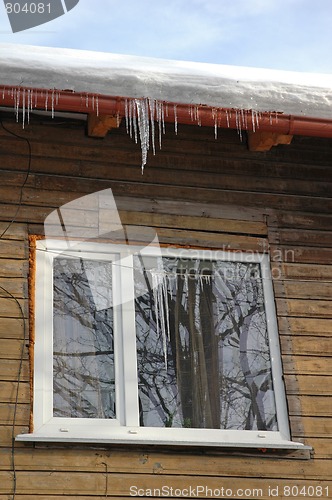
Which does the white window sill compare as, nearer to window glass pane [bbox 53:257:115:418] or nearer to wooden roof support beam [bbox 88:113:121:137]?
window glass pane [bbox 53:257:115:418]

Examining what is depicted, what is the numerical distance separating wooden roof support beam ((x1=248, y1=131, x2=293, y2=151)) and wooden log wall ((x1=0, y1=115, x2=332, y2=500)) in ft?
0.34

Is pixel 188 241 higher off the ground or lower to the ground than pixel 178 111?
lower

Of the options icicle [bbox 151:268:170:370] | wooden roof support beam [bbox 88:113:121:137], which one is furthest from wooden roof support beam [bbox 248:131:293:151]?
icicle [bbox 151:268:170:370]

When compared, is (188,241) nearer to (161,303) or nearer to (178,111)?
(161,303)

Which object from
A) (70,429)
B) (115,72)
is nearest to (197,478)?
(70,429)

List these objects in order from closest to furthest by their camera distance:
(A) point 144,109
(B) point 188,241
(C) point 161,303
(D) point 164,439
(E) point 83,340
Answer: (D) point 164,439 → (A) point 144,109 → (E) point 83,340 → (C) point 161,303 → (B) point 188,241

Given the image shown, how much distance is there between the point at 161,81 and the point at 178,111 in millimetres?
241

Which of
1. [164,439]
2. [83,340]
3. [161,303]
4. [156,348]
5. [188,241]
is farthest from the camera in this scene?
[188,241]

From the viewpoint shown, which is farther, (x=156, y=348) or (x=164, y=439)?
(x=156, y=348)

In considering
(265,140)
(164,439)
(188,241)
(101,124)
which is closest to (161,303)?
(188,241)

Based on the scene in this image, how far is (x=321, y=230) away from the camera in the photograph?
22.1 feet

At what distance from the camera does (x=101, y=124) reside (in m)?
6.26

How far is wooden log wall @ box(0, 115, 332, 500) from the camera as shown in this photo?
5582mm

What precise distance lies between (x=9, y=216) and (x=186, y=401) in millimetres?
1774
